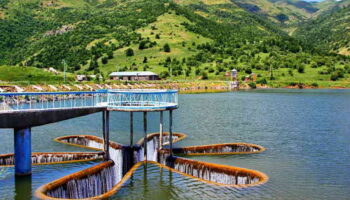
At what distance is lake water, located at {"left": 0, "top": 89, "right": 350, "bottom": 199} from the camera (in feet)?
119

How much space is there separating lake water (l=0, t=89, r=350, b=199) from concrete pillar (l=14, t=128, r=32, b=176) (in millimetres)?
1123

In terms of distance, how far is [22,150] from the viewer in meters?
38.0

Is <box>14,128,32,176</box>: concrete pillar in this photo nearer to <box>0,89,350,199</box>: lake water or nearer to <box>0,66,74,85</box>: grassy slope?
<box>0,89,350,199</box>: lake water

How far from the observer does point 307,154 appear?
52.9 m

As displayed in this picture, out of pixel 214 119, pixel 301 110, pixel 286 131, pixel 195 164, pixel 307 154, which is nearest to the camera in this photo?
pixel 195 164

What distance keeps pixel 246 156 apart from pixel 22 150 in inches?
1095

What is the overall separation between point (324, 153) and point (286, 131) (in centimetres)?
1909

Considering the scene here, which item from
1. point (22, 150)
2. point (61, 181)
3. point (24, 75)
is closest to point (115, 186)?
point (61, 181)

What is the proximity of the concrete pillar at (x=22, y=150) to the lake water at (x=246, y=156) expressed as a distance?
3.68 feet

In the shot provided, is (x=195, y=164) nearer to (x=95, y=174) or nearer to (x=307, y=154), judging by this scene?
(x=95, y=174)

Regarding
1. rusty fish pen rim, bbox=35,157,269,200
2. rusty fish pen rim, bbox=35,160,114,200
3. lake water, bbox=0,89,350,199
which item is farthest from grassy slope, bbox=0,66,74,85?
rusty fish pen rim, bbox=35,160,114,200

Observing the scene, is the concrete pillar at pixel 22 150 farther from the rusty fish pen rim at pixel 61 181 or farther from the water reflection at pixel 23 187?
the rusty fish pen rim at pixel 61 181

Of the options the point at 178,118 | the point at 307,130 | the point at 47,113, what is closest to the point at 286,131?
the point at 307,130

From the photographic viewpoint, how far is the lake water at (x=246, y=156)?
119 ft
